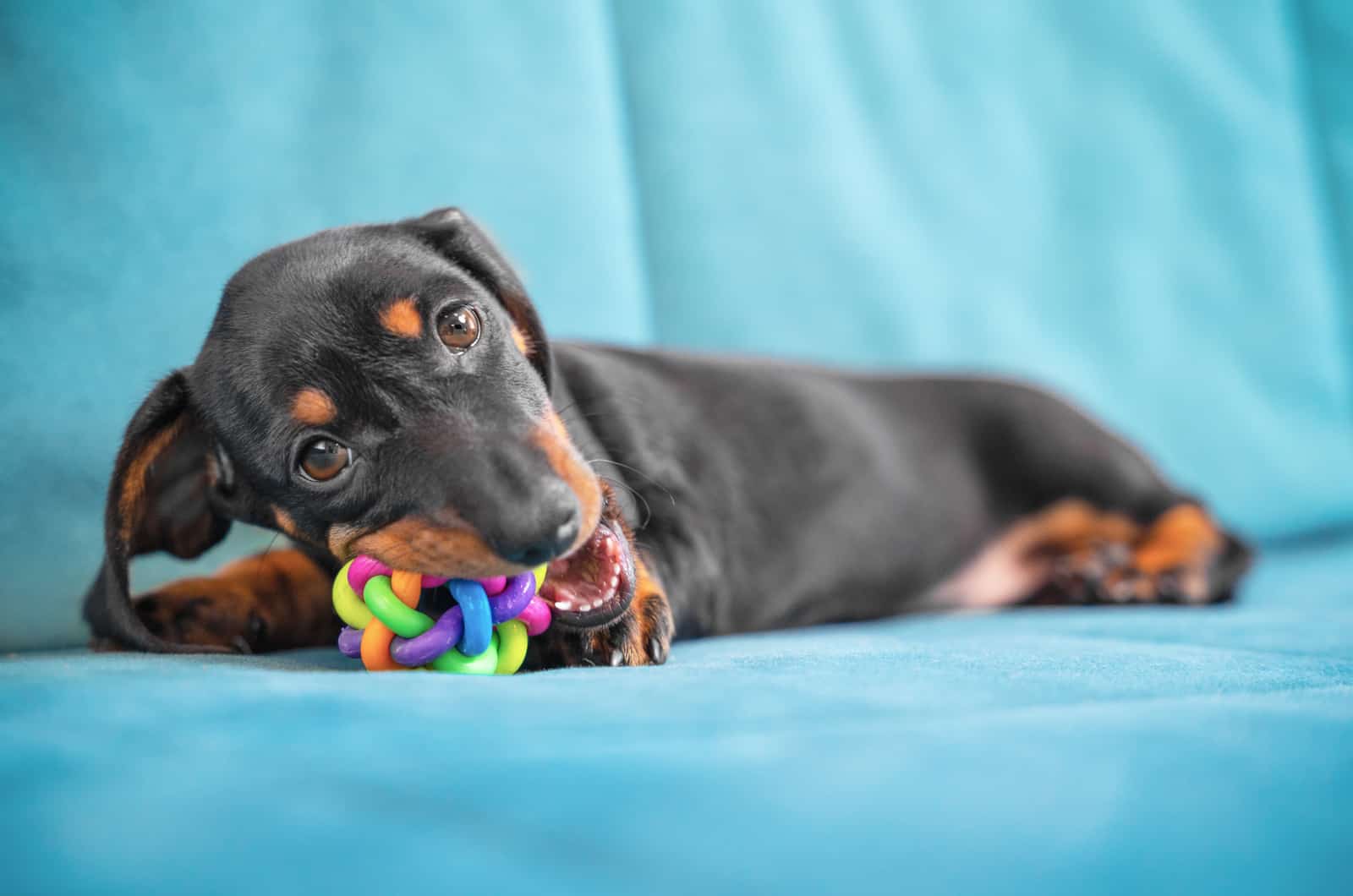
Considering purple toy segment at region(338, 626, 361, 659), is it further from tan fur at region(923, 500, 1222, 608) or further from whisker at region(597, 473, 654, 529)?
tan fur at region(923, 500, 1222, 608)

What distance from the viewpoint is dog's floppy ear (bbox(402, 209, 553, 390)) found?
2152mm

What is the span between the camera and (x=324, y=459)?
1.83 m

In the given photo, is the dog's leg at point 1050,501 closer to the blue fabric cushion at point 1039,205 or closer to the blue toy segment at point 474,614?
the blue fabric cushion at point 1039,205

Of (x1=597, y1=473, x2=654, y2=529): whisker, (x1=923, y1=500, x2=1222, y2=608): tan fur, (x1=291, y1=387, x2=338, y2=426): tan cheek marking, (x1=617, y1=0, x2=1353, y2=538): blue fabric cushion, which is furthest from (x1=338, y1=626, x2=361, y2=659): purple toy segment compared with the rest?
(x1=617, y1=0, x2=1353, y2=538): blue fabric cushion

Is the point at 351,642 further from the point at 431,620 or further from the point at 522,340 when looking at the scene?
the point at 522,340

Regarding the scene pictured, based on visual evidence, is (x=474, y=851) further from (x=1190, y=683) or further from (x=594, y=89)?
(x=594, y=89)

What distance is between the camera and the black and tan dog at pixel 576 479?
1.77 m

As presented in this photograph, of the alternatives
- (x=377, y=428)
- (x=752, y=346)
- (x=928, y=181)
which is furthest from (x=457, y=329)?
(x=928, y=181)

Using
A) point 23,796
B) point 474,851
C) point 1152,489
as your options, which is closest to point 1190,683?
point 474,851

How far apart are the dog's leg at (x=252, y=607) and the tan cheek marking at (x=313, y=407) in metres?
0.59

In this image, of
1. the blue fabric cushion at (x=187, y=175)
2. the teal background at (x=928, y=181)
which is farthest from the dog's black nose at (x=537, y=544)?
the teal background at (x=928, y=181)

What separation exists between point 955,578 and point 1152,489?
29.4 inches

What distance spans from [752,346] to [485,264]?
1.85 metres

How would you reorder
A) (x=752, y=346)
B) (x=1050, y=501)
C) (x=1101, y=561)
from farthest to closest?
(x=752, y=346)
(x=1050, y=501)
(x=1101, y=561)
